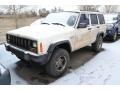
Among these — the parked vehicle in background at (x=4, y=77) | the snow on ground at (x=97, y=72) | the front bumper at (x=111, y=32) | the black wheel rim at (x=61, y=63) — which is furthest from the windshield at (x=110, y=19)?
the parked vehicle in background at (x=4, y=77)

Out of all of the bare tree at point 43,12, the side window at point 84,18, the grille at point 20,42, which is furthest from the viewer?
the bare tree at point 43,12

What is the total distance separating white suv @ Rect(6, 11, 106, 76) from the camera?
12.6 feet

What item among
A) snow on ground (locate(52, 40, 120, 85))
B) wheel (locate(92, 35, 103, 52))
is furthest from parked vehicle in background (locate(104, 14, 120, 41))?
snow on ground (locate(52, 40, 120, 85))

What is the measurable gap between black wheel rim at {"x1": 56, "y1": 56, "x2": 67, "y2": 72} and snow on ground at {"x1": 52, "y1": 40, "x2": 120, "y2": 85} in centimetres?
26

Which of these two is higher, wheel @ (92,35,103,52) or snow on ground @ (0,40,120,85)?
wheel @ (92,35,103,52)

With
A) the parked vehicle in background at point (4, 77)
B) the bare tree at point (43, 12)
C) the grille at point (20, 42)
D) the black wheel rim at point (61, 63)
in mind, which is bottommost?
the black wheel rim at point (61, 63)

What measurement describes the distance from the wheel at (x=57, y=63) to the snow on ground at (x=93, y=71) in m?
0.21

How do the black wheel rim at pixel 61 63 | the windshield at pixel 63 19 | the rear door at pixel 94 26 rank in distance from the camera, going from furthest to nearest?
the rear door at pixel 94 26, the windshield at pixel 63 19, the black wheel rim at pixel 61 63

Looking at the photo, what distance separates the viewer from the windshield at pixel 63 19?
5.00 metres

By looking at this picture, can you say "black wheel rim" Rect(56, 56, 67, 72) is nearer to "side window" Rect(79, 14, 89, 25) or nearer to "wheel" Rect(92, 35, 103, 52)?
"side window" Rect(79, 14, 89, 25)

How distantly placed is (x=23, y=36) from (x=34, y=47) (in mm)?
Result: 468

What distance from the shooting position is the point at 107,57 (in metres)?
6.08

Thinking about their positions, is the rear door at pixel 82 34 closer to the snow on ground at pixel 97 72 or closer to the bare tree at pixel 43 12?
the snow on ground at pixel 97 72

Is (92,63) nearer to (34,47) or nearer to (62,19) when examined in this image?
(62,19)
